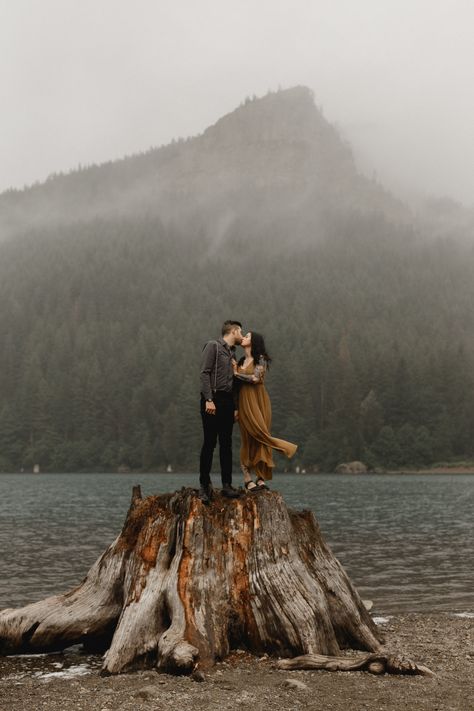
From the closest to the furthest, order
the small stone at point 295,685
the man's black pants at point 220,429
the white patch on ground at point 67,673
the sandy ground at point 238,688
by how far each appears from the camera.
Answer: the sandy ground at point 238,688, the small stone at point 295,685, the white patch on ground at point 67,673, the man's black pants at point 220,429

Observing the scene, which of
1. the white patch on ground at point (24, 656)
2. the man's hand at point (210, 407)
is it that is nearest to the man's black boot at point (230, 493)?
the man's hand at point (210, 407)

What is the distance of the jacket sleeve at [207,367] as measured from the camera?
13.9 meters

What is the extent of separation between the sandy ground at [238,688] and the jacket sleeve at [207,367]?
14.8ft

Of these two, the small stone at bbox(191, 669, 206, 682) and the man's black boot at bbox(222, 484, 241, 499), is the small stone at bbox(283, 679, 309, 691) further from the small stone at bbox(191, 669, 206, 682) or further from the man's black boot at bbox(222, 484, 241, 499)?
the man's black boot at bbox(222, 484, 241, 499)

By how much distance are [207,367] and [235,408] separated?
5.69 ft

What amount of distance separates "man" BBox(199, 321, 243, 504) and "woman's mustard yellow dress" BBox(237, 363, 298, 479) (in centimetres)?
65

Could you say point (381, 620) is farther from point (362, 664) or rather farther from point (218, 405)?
point (218, 405)

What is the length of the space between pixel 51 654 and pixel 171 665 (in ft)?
12.5

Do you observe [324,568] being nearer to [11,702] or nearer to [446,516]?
[11,702]

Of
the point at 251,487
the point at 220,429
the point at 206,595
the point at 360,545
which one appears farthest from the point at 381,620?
the point at 360,545

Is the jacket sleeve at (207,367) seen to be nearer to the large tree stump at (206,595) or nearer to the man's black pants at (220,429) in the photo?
the man's black pants at (220,429)

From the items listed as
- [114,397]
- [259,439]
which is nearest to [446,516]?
[259,439]

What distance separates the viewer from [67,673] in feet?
42.3

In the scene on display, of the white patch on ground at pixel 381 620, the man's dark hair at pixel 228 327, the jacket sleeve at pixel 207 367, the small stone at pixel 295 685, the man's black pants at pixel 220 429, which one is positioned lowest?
the white patch on ground at pixel 381 620
